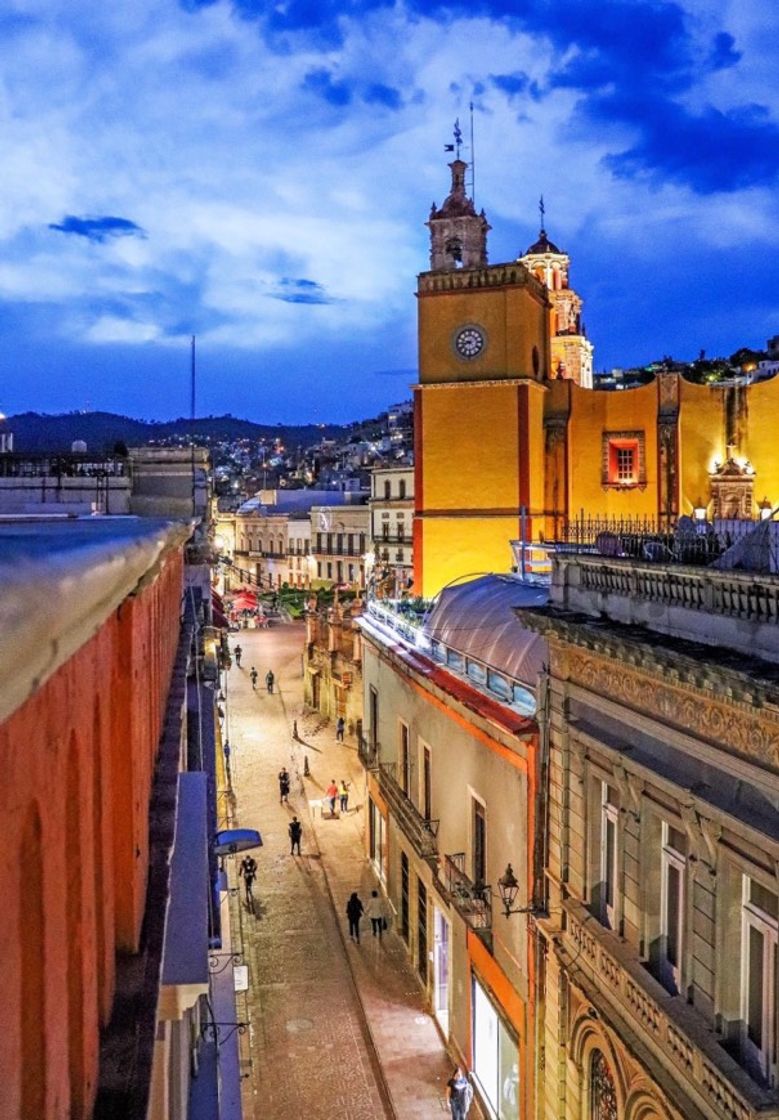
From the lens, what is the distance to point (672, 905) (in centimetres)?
991

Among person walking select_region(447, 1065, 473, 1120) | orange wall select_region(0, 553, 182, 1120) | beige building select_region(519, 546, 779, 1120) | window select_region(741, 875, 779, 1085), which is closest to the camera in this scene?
orange wall select_region(0, 553, 182, 1120)

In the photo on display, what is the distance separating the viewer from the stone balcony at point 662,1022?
8086 millimetres

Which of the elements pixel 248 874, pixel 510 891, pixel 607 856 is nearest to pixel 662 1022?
pixel 607 856

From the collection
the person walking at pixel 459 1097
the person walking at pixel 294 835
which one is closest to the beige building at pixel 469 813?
the person walking at pixel 459 1097

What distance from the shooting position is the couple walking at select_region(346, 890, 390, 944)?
21.0 m

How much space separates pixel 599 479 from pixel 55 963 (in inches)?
1301

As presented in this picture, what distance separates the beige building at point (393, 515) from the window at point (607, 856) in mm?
45346

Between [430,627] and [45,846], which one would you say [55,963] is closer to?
[45,846]

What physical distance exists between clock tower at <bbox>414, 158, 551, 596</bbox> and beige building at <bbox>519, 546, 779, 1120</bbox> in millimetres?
19889

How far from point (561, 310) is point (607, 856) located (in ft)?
137

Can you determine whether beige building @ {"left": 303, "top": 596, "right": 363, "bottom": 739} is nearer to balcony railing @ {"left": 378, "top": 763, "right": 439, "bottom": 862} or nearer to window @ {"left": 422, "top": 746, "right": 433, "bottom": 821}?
balcony railing @ {"left": 378, "top": 763, "right": 439, "bottom": 862}

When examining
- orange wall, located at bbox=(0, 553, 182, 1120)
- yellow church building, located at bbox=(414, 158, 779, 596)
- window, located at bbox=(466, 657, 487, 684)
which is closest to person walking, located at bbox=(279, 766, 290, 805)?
yellow church building, located at bbox=(414, 158, 779, 596)

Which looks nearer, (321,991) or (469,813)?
(469,813)

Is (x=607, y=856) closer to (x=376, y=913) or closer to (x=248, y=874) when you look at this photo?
(x=376, y=913)
